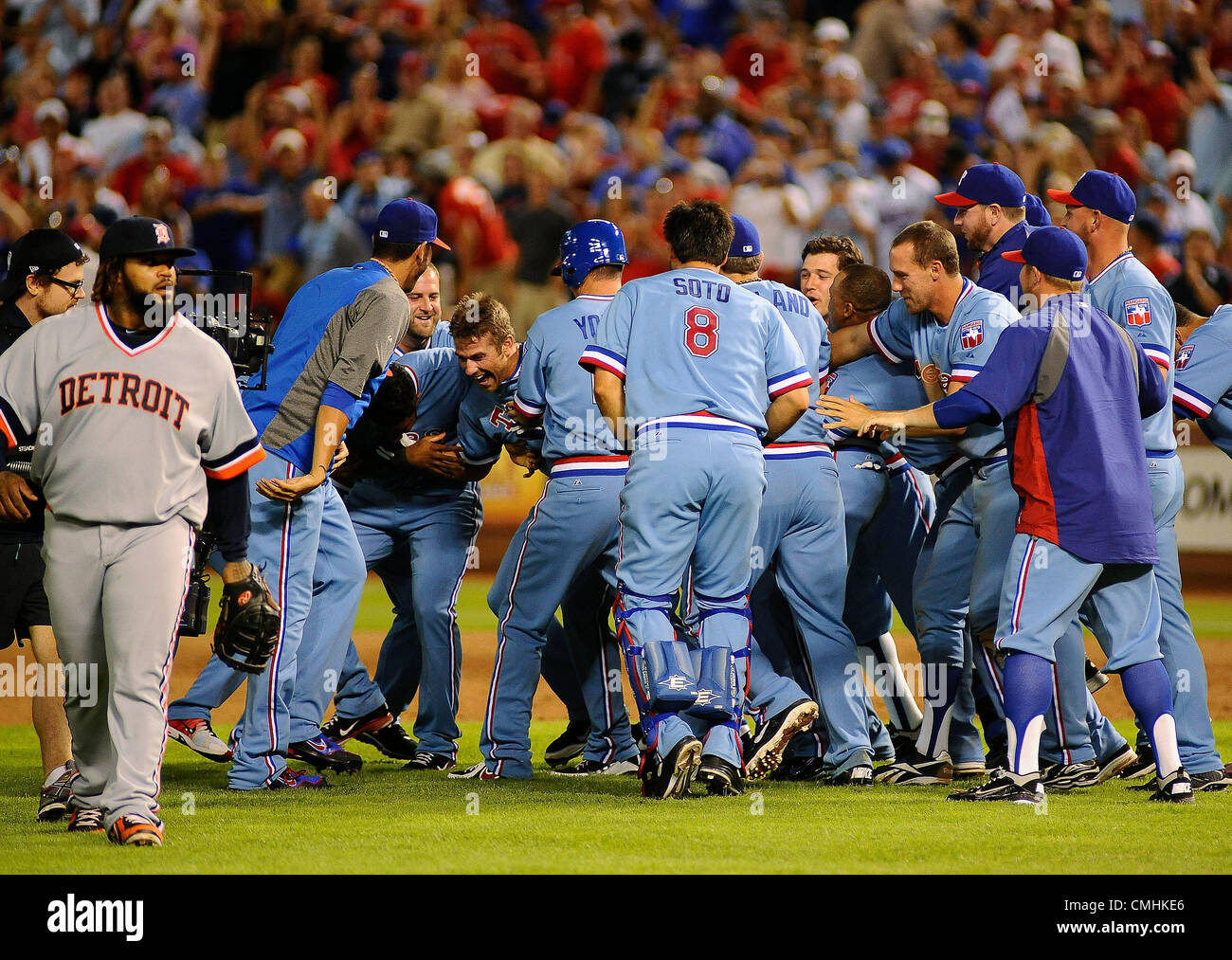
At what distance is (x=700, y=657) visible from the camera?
17.8ft

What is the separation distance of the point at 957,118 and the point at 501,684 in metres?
10.3

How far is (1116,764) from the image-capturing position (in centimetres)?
613

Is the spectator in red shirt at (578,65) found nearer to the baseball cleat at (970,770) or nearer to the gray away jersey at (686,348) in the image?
the gray away jersey at (686,348)

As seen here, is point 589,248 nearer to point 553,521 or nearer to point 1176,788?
point 553,521

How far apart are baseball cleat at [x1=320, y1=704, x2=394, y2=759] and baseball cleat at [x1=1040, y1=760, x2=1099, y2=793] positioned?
2868mm

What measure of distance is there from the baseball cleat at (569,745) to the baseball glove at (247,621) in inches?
82.0

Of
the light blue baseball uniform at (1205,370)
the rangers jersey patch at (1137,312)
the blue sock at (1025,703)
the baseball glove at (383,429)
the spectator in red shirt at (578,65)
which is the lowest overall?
the blue sock at (1025,703)

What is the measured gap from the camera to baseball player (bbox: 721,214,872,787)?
606cm

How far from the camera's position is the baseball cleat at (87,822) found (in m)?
4.73

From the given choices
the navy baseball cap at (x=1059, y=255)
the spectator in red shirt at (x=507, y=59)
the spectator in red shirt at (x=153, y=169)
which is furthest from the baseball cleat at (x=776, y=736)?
the spectator in red shirt at (x=507, y=59)

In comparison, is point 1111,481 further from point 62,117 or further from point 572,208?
point 62,117

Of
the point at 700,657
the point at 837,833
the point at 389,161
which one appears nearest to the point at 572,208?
the point at 389,161

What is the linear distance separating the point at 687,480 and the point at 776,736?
1128mm

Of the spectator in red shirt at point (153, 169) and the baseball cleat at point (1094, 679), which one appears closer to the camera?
the baseball cleat at point (1094, 679)
